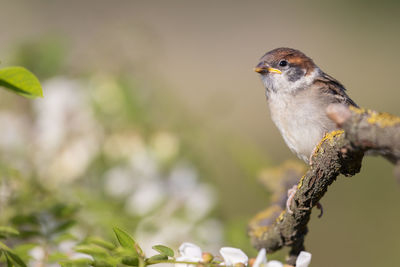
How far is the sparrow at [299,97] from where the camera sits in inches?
54.5

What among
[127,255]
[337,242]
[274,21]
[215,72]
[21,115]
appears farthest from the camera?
[274,21]

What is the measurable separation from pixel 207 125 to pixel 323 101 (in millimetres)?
560

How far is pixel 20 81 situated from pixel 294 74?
0.96 meters

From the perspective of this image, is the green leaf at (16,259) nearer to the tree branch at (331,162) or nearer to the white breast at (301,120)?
the tree branch at (331,162)

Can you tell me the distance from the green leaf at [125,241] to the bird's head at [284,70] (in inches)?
35.3

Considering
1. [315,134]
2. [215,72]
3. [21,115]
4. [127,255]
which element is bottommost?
[127,255]

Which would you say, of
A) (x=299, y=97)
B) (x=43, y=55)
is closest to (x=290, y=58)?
(x=299, y=97)

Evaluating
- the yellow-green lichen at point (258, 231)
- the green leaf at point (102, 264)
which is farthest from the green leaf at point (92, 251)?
the yellow-green lichen at point (258, 231)

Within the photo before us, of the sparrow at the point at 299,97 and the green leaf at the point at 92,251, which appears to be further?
the sparrow at the point at 299,97

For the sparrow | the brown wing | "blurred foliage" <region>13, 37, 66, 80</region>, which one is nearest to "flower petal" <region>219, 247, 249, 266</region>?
the sparrow

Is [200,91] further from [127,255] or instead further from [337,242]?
[127,255]

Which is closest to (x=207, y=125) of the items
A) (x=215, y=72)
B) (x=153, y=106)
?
(x=153, y=106)

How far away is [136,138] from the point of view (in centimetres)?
171

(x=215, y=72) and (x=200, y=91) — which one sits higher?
(x=215, y=72)
